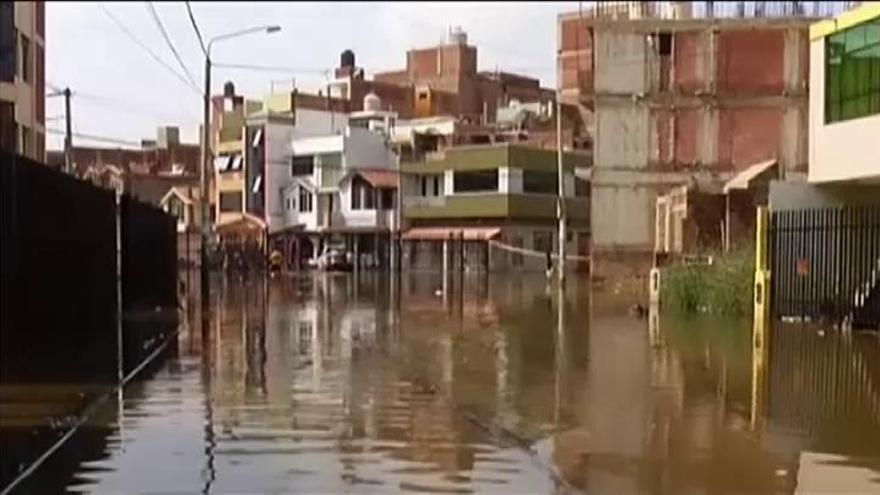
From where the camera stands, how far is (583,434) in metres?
10.8

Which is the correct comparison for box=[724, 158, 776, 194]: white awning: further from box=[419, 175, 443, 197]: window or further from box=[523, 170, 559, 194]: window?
box=[419, 175, 443, 197]: window

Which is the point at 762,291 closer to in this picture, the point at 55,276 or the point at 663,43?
the point at 55,276

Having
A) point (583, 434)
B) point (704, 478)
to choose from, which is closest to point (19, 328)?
point (583, 434)

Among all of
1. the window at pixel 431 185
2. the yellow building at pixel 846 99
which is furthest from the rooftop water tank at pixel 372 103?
the yellow building at pixel 846 99

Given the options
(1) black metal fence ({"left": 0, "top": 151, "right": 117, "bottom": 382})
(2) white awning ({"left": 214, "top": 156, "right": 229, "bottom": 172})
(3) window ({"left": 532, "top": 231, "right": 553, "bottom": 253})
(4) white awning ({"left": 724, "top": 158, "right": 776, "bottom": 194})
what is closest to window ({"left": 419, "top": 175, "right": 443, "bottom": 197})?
(3) window ({"left": 532, "top": 231, "right": 553, "bottom": 253})

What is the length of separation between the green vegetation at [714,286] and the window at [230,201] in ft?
204

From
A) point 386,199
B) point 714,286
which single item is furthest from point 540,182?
point 714,286

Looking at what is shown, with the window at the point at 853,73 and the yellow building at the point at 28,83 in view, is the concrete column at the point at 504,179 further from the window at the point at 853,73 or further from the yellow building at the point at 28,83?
the window at the point at 853,73

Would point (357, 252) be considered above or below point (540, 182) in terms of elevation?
below

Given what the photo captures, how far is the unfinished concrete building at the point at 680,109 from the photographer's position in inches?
1912

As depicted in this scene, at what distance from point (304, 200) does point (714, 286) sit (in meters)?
59.5

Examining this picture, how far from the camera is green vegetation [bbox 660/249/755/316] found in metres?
24.8

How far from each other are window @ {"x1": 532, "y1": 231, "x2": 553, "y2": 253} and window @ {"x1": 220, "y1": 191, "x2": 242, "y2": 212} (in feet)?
79.1

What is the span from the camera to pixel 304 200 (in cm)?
8356
